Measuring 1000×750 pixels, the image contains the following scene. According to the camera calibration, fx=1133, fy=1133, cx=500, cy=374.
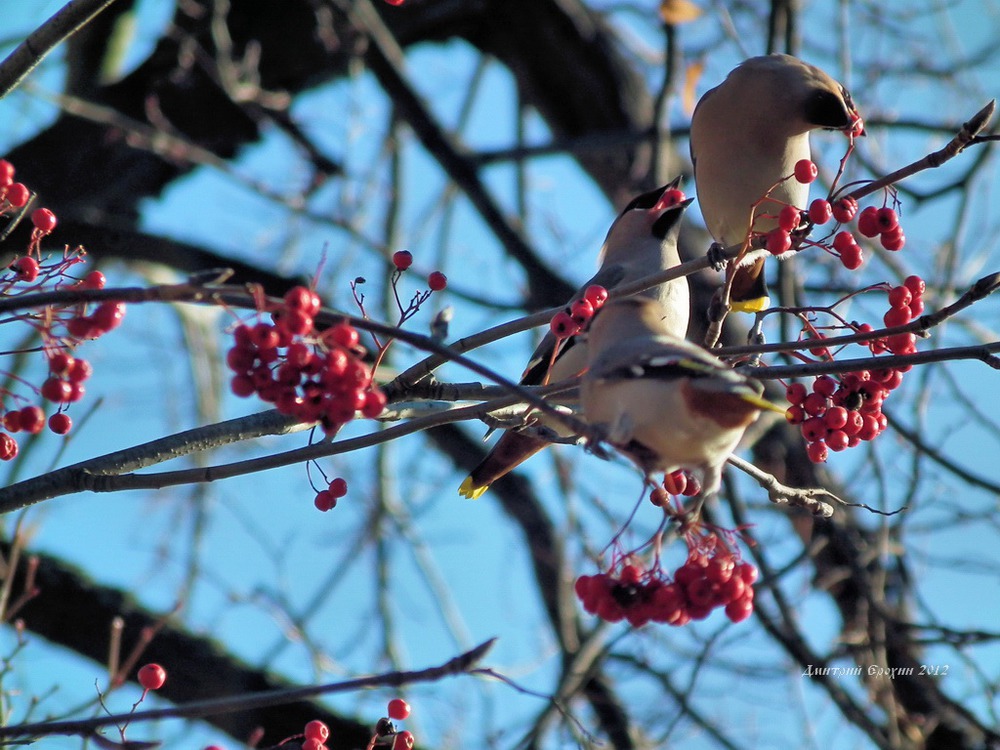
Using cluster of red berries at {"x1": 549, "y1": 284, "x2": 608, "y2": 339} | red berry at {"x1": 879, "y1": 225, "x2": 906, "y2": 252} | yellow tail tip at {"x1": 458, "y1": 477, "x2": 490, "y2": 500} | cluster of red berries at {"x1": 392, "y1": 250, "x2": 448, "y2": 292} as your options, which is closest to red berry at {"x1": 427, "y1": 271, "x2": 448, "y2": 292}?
cluster of red berries at {"x1": 392, "y1": 250, "x2": 448, "y2": 292}

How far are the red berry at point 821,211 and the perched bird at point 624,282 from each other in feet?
2.59

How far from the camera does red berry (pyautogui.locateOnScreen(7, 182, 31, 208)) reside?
2.27 meters

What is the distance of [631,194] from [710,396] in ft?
15.7

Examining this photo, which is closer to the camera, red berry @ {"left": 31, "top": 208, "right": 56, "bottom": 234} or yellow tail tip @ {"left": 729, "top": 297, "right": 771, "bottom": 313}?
red berry @ {"left": 31, "top": 208, "right": 56, "bottom": 234}

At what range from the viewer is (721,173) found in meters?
3.91

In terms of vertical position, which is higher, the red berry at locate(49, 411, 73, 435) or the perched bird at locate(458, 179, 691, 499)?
the perched bird at locate(458, 179, 691, 499)

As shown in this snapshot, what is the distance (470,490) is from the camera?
3.79m

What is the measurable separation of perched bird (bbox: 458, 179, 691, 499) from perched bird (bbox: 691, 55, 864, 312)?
0.57 ft

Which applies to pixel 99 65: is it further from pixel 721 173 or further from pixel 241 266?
pixel 721 173

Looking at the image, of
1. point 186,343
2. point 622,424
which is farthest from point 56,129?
point 622,424

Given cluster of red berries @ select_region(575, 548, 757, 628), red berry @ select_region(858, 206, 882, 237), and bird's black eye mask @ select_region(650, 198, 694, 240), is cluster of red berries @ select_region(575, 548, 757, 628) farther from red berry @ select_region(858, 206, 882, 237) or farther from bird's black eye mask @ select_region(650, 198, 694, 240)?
bird's black eye mask @ select_region(650, 198, 694, 240)

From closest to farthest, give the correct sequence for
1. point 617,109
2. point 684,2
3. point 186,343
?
1. point 684,2
2. point 617,109
3. point 186,343

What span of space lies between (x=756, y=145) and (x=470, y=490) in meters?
1.53

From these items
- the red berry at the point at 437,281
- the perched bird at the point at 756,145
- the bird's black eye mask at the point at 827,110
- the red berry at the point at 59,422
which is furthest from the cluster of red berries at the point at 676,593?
the bird's black eye mask at the point at 827,110
